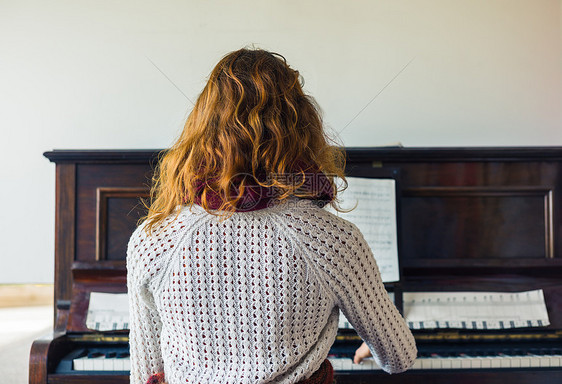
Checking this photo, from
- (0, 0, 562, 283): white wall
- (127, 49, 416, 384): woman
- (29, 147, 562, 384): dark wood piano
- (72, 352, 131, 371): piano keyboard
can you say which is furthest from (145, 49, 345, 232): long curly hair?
(0, 0, 562, 283): white wall

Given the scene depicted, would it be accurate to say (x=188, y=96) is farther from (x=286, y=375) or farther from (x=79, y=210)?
(x=286, y=375)

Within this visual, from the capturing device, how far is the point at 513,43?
8.80 feet

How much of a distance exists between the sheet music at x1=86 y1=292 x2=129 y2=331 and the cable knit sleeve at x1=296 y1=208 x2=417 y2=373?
1078 mm

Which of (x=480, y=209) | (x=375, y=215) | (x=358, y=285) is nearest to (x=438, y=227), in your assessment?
(x=480, y=209)

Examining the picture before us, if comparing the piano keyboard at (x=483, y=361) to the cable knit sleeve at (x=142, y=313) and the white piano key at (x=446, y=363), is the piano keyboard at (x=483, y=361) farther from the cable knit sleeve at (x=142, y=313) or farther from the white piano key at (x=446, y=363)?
the cable knit sleeve at (x=142, y=313)

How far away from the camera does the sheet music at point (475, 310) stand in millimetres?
1904

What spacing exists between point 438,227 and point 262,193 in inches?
53.8

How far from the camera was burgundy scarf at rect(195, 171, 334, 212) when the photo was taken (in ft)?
2.93

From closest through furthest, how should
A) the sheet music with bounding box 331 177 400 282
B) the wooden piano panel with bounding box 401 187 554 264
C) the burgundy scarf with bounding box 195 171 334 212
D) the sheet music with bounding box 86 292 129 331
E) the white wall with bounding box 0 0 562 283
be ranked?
the burgundy scarf with bounding box 195 171 334 212, the sheet music with bounding box 86 292 129 331, the sheet music with bounding box 331 177 400 282, the wooden piano panel with bounding box 401 187 554 264, the white wall with bounding box 0 0 562 283

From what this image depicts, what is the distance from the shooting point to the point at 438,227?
2.09 m

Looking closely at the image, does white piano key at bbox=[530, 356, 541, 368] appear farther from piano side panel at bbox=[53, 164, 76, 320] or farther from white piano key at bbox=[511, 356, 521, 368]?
piano side panel at bbox=[53, 164, 76, 320]

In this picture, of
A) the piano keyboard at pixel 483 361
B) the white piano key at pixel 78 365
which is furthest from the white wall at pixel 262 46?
the piano keyboard at pixel 483 361

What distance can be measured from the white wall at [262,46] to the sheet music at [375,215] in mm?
708

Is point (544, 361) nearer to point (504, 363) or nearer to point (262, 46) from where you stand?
point (504, 363)
